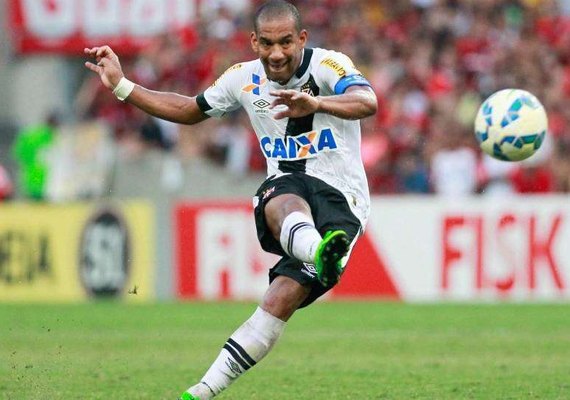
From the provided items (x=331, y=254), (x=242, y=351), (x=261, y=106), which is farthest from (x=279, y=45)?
(x=242, y=351)

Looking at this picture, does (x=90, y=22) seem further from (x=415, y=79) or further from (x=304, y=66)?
(x=304, y=66)

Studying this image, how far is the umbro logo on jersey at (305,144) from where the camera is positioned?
7711 millimetres

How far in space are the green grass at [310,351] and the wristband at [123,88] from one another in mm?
1974

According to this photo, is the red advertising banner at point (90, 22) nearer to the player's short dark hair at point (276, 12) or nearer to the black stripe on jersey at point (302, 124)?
the black stripe on jersey at point (302, 124)

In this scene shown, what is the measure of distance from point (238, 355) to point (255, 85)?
5.49 ft

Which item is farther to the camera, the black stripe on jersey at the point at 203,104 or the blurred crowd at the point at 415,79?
the blurred crowd at the point at 415,79

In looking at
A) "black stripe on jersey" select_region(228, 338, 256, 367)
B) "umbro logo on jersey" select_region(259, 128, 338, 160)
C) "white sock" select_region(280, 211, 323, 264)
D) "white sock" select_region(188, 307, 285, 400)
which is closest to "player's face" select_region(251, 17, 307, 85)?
"umbro logo on jersey" select_region(259, 128, 338, 160)

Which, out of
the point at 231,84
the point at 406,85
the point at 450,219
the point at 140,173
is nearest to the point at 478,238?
the point at 450,219

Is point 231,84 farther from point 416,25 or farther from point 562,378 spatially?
point 416,25

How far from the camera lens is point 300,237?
279 inches

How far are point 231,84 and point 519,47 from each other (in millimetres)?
13119

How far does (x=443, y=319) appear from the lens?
594 inches

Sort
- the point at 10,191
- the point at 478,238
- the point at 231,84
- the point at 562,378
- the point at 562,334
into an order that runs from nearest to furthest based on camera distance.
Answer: the point at 231,84 → the point at 562,378 → the point at 562,334 → the point at 478,238 → the point at 10,191

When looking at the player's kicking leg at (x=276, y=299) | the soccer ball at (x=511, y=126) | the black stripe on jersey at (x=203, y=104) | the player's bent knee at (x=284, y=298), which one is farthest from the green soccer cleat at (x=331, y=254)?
the soccer ball at (x=511, y=126)
